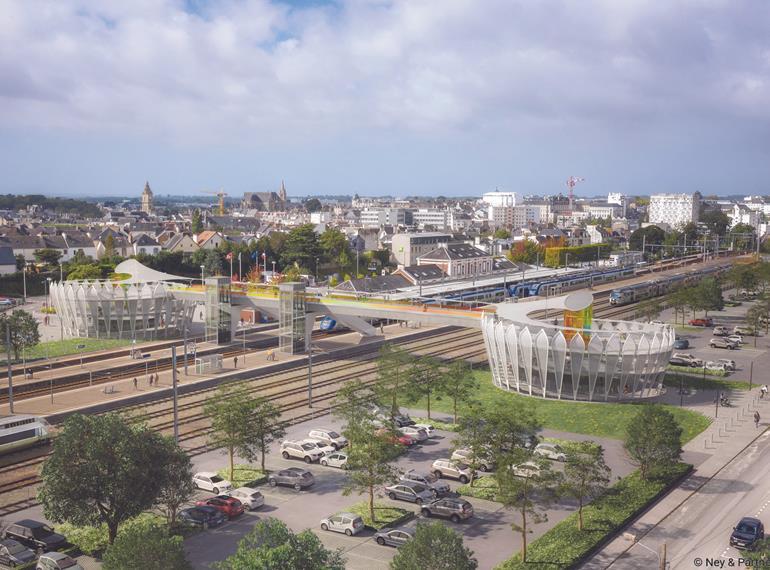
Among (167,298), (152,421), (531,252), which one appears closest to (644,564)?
(152,421)

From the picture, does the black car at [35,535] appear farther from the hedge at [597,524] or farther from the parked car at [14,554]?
the hedge at [597,524]

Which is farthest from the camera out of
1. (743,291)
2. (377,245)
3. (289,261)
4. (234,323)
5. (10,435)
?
(377,245)

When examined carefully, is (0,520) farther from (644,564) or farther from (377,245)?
(377,245)

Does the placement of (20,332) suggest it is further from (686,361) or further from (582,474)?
(686,361)

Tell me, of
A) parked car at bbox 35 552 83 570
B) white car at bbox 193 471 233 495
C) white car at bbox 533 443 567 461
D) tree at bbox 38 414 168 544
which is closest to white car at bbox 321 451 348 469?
white car at bbox 193 471 233 495

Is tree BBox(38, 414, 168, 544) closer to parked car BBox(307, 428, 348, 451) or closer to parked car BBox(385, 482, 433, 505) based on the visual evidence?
parked car BBox(385, 482, 433, 505)

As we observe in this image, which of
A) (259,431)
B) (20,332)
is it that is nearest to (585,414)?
(259,431)

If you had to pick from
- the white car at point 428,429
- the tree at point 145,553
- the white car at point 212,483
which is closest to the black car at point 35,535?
the white car at point 212,483
